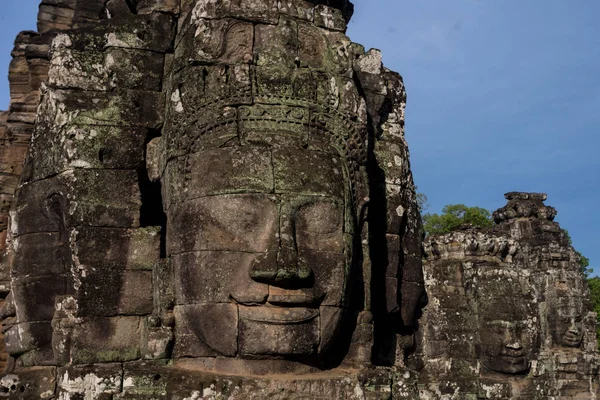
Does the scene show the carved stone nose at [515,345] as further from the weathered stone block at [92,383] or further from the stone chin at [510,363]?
the weathered stone block at [92,383]

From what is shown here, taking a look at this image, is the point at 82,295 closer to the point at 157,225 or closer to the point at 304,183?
the point at 157,225

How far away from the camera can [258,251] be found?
20.0 feet

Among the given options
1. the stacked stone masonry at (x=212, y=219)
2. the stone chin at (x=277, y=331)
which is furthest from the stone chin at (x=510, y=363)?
the stone chin at (x=277, y=331)

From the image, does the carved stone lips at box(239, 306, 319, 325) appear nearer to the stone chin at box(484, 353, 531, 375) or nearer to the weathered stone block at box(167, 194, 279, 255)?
the weathered stone block at box(167, 194, 279, 255)

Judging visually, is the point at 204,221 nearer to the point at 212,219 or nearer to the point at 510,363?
the point at 212,219

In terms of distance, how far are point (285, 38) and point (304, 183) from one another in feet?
4.34

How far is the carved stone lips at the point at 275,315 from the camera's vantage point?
5.95 meters

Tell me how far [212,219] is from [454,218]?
3861 cm

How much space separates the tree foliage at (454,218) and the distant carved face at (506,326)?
31.0 m

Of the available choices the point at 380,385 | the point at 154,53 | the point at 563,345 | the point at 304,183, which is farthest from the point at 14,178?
the point at 563,345

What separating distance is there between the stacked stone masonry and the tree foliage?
1415 inches

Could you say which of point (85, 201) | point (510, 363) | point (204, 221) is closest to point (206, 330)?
point (204, 221)

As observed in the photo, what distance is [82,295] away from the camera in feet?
21.4

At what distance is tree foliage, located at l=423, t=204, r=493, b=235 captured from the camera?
4334 centimetres
